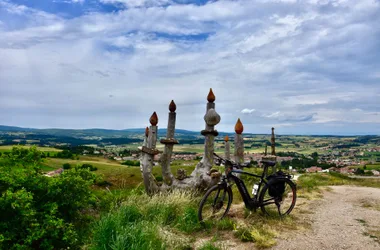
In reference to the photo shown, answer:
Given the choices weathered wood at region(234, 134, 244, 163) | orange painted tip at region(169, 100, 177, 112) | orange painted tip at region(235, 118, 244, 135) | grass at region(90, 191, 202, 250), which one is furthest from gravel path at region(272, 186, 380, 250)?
orange painted tip at region(169, 100, 177, 112)

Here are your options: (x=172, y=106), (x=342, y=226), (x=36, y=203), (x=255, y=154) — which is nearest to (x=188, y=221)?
(x=36, y=203)

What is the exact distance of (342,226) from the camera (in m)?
7.57

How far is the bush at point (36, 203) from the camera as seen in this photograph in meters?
5.23

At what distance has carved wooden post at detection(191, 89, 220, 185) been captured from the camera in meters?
9.89

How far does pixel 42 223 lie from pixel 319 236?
5.83 metres

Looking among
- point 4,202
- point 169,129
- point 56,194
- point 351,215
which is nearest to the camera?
point 4,202

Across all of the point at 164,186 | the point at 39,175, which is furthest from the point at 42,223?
the point at 164,186

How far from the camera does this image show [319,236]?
675cm

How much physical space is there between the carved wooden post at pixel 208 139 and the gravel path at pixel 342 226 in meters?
3.49

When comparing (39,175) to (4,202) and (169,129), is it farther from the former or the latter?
(169,129)

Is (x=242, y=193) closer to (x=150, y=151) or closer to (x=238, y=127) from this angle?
(x=238, y=127)

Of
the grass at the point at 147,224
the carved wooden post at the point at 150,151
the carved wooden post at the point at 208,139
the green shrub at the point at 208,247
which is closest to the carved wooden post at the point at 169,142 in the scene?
the carved wooden post at the point at 150,151

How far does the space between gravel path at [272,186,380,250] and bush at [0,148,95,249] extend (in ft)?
13.9

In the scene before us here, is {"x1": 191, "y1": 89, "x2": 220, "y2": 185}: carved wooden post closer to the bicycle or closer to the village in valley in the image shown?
the village in valley
